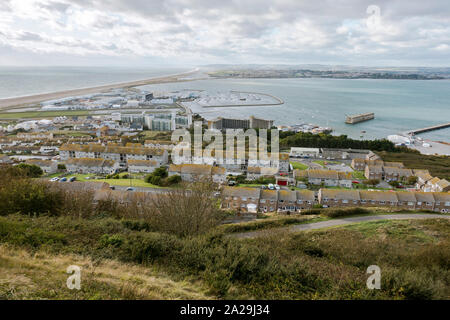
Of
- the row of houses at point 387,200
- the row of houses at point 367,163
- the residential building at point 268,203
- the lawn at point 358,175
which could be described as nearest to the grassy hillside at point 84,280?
the residential building at point 268,203

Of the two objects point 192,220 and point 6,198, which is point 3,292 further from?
point 6,198

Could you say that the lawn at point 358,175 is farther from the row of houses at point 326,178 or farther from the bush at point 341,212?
the bush at point 341,212

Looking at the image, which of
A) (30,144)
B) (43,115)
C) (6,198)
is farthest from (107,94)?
(6,198)

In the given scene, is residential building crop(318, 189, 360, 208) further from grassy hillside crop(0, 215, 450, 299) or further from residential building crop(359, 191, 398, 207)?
grassy hillside crop(0, 215, 450, 299)

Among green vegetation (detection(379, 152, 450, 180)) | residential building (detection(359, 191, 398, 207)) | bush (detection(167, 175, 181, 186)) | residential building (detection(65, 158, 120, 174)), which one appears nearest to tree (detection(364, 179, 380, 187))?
residential building (detection(359, 191, 398, 207))

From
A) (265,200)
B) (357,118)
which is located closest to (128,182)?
(265,200)

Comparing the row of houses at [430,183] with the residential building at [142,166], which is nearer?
the row of houses at [430,183]
